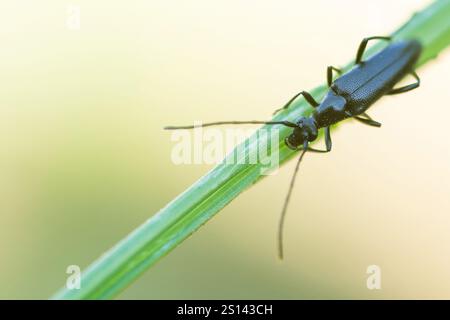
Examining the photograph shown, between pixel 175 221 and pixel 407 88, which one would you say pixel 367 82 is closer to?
pixel 407 88

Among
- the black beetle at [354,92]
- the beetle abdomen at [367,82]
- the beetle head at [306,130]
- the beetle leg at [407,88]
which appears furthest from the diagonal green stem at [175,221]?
the beetle leg at [407,88]

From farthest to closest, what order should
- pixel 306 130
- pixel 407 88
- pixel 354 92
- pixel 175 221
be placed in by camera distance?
1. pixel 354 92
2. pixel 407 88
3. pixel 306 130
4. pixel 175 221

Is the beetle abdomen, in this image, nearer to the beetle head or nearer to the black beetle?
the black beetle

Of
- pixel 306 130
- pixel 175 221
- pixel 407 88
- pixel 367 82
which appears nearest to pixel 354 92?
pixel 367 82

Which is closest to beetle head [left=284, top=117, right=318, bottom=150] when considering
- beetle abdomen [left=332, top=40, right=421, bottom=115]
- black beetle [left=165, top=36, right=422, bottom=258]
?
black beetle [left=165, top=36, right=422, bottom=258]

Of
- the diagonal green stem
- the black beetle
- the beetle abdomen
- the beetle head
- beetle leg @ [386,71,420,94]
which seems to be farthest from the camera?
beetle leg @ [386,71,420,94]

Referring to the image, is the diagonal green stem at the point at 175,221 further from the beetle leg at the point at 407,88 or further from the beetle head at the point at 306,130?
the beetle leg at the point at 407,88

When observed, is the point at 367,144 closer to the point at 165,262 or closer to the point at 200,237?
the point at 200,237

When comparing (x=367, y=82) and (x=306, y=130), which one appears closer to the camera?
(x=306, y=130)
